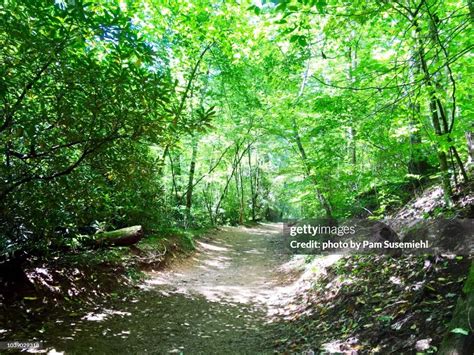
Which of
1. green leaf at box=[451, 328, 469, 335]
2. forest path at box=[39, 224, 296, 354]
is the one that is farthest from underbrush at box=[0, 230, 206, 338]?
green leaf at box=[451, 328, 469, 335]

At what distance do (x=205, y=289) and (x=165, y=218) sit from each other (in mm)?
4701

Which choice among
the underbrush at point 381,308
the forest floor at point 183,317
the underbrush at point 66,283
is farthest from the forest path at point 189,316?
the underbrush at point 381,308

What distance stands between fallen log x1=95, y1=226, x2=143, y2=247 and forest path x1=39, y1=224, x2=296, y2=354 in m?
1.16

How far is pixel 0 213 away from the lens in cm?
427

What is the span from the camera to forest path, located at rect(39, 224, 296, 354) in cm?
434

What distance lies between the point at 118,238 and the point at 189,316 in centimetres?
340

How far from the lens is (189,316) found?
5703 mm

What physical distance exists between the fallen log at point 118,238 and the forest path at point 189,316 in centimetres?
116

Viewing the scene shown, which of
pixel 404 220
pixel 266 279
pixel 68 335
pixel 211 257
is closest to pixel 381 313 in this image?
pixel 404 220

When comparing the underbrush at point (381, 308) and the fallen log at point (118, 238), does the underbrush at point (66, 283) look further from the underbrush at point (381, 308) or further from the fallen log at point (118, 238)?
the underbrush at point (381, 308)

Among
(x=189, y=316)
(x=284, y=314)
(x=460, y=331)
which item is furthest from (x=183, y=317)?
(x=460, y=331)

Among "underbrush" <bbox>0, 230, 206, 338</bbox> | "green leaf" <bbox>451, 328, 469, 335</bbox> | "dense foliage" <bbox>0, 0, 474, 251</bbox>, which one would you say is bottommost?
"underbrush" <bbox>0, 230, 206, 338</bbox>

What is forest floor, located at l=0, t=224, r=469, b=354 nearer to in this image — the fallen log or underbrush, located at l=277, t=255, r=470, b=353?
underbrush, located at l=277, t=255, r=470, b=353

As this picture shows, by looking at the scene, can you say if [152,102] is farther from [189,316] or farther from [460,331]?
[189,316]
